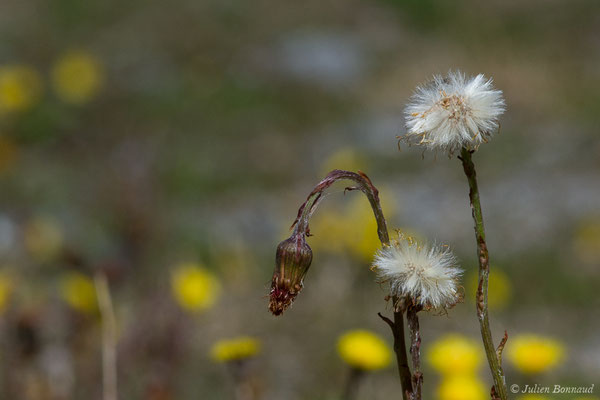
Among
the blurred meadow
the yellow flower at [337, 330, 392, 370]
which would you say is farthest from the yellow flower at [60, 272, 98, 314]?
the yellow flower at [337, 330, 392, 370]

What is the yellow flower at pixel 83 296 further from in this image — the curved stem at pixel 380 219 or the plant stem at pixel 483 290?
the plant stem at pixel 483 290

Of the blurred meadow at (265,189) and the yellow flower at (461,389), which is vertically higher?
the blurred meadow at (265,189)

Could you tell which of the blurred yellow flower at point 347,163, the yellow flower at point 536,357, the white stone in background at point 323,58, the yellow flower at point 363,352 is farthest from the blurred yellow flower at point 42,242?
the white stone in background at point 323,58

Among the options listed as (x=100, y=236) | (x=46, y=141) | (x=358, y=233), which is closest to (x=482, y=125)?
(x=358, y=233)

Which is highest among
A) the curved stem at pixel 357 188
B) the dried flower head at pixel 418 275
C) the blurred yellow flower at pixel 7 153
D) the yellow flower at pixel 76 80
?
the yellow flower at pixel 76 80

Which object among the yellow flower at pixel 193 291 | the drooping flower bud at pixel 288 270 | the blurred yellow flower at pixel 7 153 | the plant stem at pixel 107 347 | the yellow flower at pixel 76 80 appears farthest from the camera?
the yellow flower at pixel 76 80

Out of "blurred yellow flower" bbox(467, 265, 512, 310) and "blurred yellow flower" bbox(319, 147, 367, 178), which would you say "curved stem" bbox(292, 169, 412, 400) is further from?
"blurred yellow flower" bbox(319, 147, 367, 178)

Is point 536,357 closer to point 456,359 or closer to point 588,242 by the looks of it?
point 456,359

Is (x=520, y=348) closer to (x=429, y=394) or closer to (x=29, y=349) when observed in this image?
(x=429, y=394)
